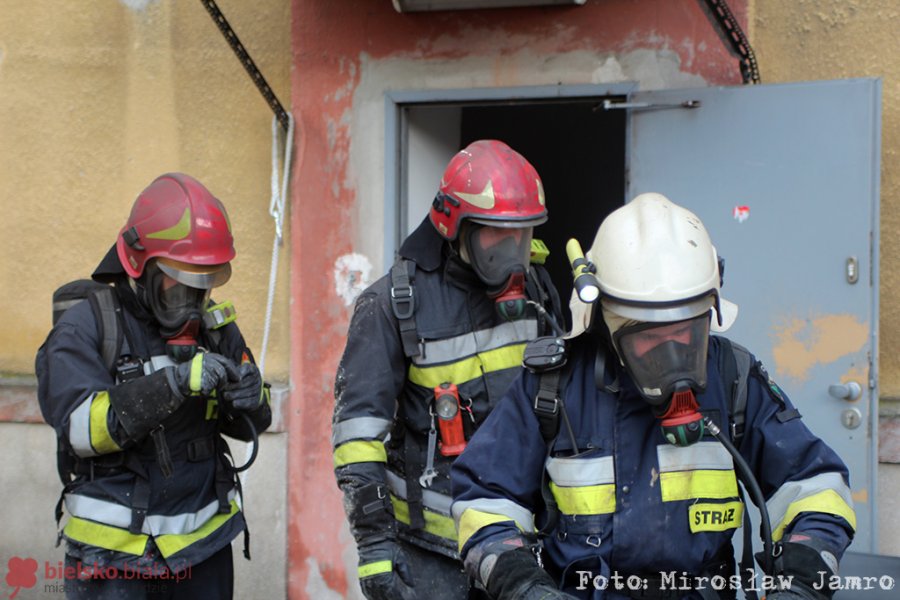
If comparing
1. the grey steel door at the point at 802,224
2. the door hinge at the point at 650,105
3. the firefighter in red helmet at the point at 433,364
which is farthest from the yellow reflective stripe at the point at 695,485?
the door hinge at the point at 650,105

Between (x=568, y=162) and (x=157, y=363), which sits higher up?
(x=568, y=162)

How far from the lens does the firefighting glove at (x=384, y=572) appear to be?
3.11m

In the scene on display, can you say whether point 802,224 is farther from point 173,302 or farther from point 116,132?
point 116,132

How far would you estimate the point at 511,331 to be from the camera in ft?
11.1

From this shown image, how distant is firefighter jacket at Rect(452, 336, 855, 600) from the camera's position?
2.30 meters

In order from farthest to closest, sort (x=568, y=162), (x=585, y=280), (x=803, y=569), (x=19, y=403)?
1. (x=568, y=162)
2. (x=19, y=403)
3. (x=585, y=280)
4. (x=803, y=569)

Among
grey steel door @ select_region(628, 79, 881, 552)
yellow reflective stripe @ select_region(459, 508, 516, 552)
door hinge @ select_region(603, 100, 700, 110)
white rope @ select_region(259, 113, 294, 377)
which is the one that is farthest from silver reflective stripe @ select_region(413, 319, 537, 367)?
white rope @ select_region(259, 113, 294, 377)

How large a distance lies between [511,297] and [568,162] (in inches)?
156

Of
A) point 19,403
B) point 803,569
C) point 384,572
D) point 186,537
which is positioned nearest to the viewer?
point 803,569

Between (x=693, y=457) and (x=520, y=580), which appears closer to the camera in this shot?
(x=520, y=580)

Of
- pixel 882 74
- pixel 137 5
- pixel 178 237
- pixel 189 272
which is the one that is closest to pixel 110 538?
pixel 189 272

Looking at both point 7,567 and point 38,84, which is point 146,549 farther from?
point 38,84

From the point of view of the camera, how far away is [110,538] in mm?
3385

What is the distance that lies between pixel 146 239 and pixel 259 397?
0.66 meters
